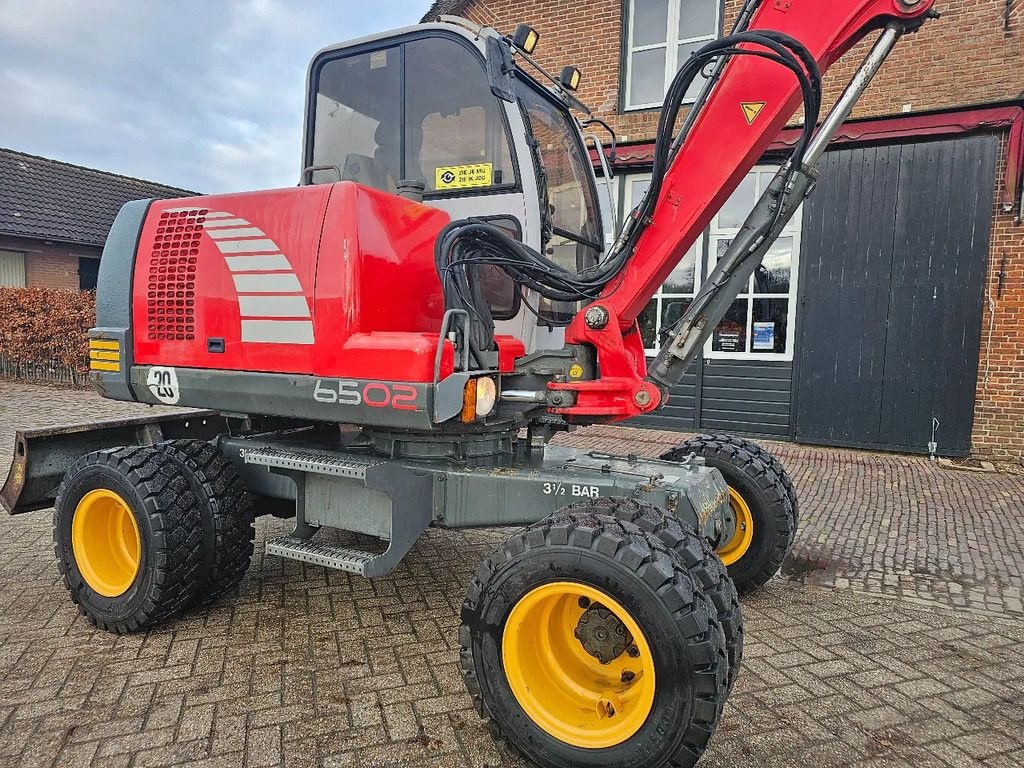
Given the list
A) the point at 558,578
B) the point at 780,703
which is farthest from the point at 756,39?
the point at 780,703

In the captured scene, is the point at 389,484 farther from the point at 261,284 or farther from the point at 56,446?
the point at 56,446

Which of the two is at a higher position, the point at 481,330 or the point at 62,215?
the point at 62,215

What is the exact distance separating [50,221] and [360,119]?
18.6 meters

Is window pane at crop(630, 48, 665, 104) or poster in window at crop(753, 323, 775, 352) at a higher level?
window pane at crop(630, 48, 665, 104)

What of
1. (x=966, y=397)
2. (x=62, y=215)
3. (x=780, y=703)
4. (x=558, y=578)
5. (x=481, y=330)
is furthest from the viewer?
(x=62, y=215)

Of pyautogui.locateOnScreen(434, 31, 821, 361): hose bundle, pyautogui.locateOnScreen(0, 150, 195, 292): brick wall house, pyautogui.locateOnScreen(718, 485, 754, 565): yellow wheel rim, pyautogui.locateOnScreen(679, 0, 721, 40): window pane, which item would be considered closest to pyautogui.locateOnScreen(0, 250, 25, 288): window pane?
pyautogui.locateOnScreen(0, 150, 195, 292): brick wall house

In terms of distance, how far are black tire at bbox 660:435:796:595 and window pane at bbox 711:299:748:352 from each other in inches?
217

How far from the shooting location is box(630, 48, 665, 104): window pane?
930cm

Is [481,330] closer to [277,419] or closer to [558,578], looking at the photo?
[558,578]

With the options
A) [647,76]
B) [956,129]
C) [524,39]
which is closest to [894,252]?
[956,129]

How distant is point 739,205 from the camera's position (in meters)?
9.09

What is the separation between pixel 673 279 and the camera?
9461 mm

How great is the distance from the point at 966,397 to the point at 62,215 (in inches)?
839

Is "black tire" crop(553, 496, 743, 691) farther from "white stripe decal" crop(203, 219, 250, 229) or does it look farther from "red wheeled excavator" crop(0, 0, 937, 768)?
"white stripe decal" crop(203, 219, 250, 229)
